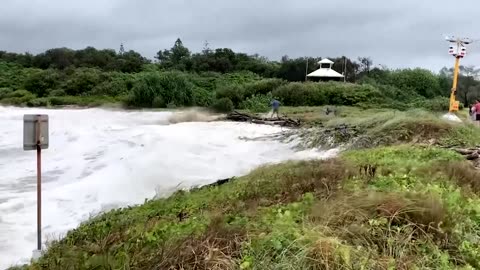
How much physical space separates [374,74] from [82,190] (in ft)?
146

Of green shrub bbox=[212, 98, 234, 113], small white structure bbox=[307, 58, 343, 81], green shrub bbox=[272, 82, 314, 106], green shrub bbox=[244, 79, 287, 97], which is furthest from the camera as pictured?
small white structure bbox=[307, 58, 343, 81]

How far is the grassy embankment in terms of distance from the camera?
4898mm

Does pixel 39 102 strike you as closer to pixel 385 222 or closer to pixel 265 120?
pixel 265 120

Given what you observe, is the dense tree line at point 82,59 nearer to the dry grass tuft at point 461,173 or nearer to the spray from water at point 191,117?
the spray from water at point 191,117

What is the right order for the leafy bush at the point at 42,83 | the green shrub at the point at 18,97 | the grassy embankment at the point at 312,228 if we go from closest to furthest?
the grassy embankment at the point at 312,228
the green shrub at the point at 18,97
the leafy bush at the point at 42,83

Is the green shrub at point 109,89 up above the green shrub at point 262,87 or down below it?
below

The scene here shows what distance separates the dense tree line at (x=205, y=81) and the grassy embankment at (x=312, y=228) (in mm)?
24272

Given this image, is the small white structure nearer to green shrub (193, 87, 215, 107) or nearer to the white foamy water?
green shrub (193, 87, 215, 107)

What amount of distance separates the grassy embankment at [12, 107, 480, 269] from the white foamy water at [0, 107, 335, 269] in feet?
9.08

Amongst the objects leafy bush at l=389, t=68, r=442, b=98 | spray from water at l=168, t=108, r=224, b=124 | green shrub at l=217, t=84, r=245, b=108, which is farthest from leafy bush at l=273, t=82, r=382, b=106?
spray from water at l=168, t=108, r=224, b=124

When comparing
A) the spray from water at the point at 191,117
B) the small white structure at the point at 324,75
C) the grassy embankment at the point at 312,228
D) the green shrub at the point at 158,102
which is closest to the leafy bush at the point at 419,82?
the small white structure at the point at 324,75

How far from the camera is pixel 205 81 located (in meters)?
53.5

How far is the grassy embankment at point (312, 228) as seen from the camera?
490 centimetres

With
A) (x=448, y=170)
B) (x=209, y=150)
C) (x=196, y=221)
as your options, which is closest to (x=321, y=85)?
(x=209, y=150)
